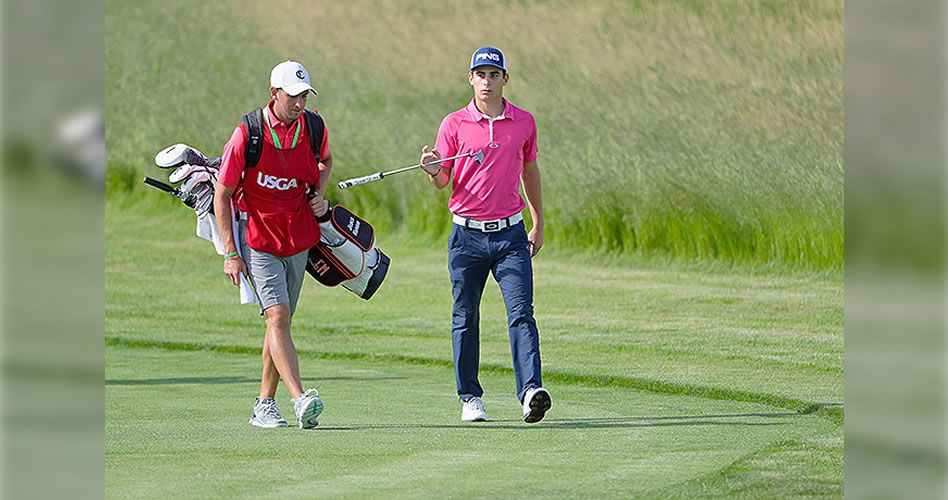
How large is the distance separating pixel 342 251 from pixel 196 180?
789 mm

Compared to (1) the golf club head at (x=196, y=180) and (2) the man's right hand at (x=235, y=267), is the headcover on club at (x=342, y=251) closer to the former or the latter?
Answer: (2) the man's right hand at (x=235, y=267)

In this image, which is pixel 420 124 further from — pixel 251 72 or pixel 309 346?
pixel 309 346

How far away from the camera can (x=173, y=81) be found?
929 inches

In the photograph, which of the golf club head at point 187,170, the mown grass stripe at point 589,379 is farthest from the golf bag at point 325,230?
the mown grass stripe at point 589,379

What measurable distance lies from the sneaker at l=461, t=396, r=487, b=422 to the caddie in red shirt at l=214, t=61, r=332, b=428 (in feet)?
2.56

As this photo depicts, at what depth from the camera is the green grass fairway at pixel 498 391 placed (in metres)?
5.34

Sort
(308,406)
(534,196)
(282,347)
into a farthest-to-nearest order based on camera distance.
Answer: (534,196) < (282,347) < (308,406)

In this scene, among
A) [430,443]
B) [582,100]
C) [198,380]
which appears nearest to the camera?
[430,443]

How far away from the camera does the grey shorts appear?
21.2ft

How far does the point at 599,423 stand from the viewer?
22.2 ft

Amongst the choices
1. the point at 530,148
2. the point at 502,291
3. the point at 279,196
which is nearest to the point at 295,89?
the point at 279,196

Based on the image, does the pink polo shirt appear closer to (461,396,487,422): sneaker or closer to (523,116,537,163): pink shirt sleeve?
(523,116,537,163): pink shirt sleeve

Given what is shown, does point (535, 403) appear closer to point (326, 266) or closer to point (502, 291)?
point (502, 291)

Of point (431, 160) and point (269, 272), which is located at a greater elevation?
point (431, 160)
